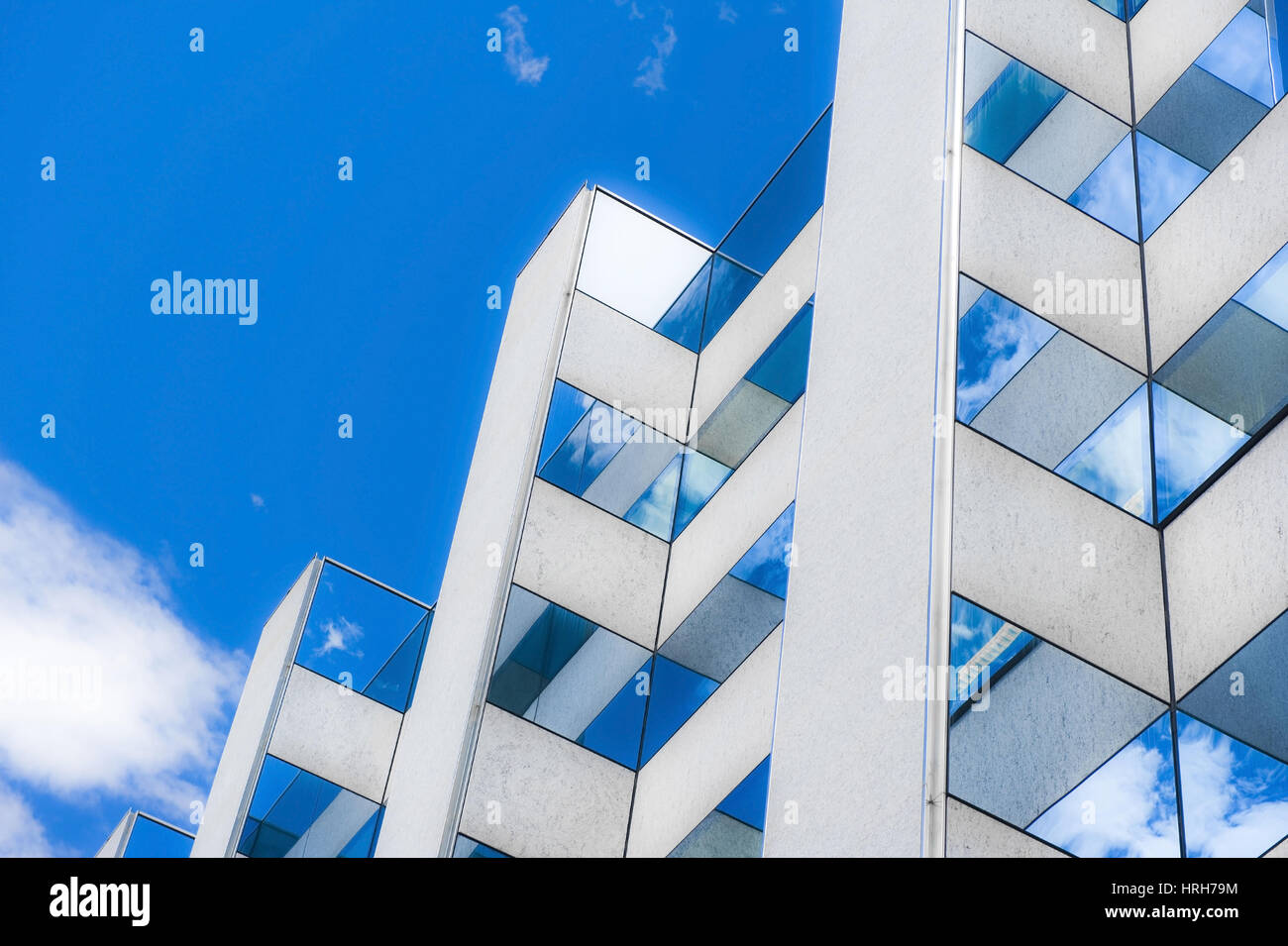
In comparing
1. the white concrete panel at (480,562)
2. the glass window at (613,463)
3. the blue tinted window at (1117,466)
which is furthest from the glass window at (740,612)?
the blue tinted window at (1117,466)

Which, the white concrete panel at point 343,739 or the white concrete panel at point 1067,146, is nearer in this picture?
the white concrete panel at point 1067,146

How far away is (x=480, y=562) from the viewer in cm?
1842

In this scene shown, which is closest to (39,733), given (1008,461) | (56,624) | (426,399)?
(56,624)

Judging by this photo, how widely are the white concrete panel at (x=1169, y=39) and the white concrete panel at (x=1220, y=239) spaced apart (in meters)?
2.08

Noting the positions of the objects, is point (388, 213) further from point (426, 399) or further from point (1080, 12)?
point (1080, 12)

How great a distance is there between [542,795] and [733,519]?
3973 millimetres

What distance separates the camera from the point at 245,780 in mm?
→ 19875

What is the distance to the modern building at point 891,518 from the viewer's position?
10.9 m

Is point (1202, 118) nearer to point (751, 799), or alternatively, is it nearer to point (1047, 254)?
point (1047, 254)

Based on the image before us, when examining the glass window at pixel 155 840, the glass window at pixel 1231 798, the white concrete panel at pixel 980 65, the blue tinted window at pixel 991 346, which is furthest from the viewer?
the glass window at pixel 155 840

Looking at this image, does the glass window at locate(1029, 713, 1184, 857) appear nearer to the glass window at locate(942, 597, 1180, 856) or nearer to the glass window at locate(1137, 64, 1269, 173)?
the glass window at locate(942, 597, 1180, 856)

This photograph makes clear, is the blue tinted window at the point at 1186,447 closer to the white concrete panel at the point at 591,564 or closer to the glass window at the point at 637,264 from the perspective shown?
the white concrete panel at the point at 591,564

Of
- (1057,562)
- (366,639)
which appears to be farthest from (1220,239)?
(366,639)
